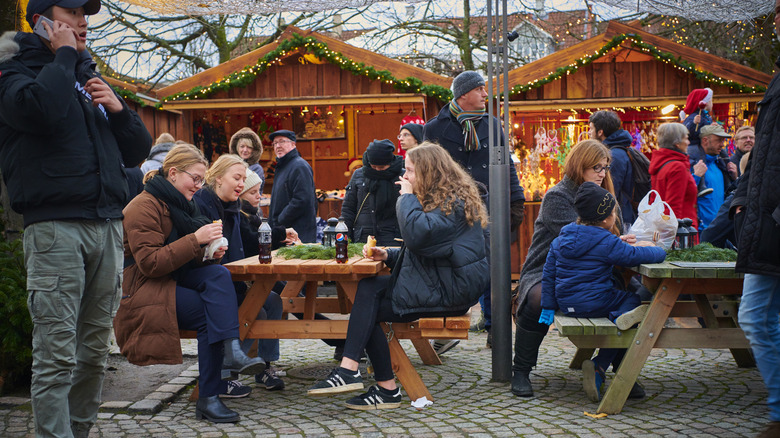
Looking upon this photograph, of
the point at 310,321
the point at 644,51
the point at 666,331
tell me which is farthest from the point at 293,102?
the point at 666,331

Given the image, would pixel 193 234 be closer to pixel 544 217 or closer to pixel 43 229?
pixel 43 229

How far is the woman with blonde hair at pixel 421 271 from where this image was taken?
14.1 feet

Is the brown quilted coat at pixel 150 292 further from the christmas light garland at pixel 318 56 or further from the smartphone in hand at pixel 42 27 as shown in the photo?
the christmas light garland at pixel 318 56

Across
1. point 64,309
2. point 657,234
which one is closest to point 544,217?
point 657,234

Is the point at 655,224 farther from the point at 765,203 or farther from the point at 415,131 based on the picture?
the point at 415,131

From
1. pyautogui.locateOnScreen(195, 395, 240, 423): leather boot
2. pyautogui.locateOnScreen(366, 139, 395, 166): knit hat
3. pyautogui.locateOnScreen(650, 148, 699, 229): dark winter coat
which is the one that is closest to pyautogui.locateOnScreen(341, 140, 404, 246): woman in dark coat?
pyautogui.locateOnScreen(366, 139, 395, 166): knit hat

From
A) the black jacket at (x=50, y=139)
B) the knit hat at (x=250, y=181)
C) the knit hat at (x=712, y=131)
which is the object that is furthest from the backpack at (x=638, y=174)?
the black jacket at (x=50, y=139)

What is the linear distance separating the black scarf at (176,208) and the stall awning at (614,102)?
6819 mm

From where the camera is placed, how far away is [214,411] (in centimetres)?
422

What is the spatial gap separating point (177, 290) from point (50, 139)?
139 cm

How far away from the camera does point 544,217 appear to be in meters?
5.08

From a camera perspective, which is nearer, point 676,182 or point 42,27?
point 42,27

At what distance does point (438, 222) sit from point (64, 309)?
204cm

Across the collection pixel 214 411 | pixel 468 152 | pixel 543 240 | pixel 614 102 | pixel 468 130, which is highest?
pixel 614 102
